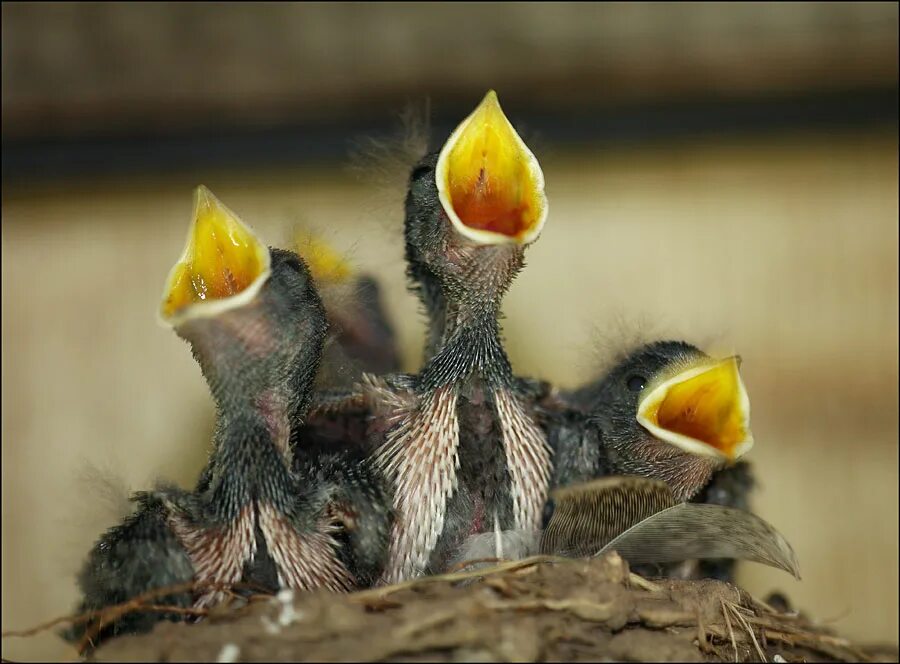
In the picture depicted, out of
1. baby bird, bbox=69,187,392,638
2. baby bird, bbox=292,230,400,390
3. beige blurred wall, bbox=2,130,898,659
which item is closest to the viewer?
baby bird, bbox=69,187,392,638

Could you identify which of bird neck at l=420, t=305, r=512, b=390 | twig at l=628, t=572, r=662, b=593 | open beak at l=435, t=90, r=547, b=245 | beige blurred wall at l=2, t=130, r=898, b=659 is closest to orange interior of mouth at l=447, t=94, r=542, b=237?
open beak at l=435, t=90, r=547, b=245

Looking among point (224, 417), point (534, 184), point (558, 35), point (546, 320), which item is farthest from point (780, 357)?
point (224, 417)

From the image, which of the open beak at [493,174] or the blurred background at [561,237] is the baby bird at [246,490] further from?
the blurred background at [561,237]

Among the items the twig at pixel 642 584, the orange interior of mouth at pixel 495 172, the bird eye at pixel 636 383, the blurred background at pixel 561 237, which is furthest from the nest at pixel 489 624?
the blurred background at pixel 561 237

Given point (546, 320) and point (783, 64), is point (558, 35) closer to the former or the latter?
point (783, 64)

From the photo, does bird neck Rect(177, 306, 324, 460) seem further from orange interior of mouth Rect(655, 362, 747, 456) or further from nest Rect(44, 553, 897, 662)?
orange interior of mouth Rect(655, 362, 747, 456)

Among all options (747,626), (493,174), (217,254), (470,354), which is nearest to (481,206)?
(493,174)

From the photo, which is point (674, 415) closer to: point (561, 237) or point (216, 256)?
point (216, 256)
